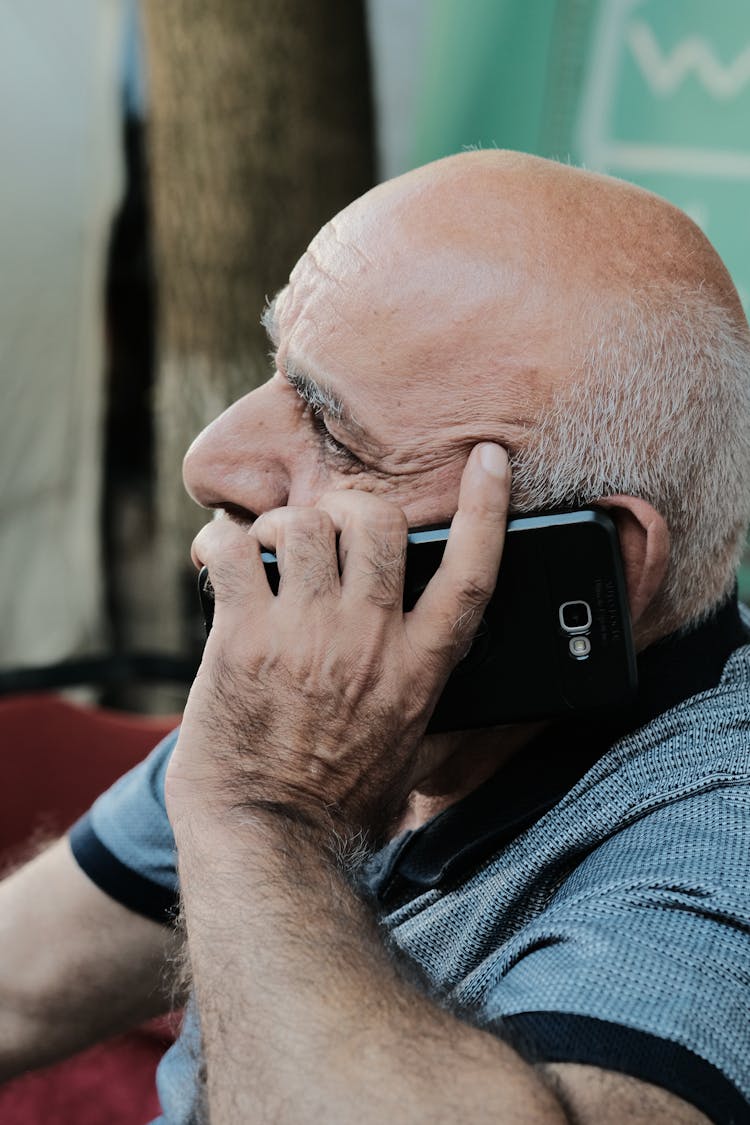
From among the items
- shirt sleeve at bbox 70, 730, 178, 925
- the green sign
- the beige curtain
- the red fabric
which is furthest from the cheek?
the beige curtain

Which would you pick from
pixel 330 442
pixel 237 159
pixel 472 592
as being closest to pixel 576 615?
pixel 472 592

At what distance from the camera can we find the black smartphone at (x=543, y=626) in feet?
3.77

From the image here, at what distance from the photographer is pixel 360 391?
1.23m

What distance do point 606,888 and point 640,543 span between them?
414mm

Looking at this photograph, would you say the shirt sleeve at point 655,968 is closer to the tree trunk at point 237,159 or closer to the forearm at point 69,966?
the forearm at point 69,966

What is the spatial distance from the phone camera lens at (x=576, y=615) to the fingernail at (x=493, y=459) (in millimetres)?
160

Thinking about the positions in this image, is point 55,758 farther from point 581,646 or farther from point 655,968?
point 655,968

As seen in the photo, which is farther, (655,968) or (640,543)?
(640,543)

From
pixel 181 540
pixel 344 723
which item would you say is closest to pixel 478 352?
pixel 344 723

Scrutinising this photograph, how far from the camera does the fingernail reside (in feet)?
3.82

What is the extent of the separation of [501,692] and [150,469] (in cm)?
326

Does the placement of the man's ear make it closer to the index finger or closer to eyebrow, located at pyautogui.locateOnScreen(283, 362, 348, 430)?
the index finger

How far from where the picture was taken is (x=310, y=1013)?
35.1 inches

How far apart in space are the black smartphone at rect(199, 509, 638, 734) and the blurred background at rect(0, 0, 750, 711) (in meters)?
1.34
